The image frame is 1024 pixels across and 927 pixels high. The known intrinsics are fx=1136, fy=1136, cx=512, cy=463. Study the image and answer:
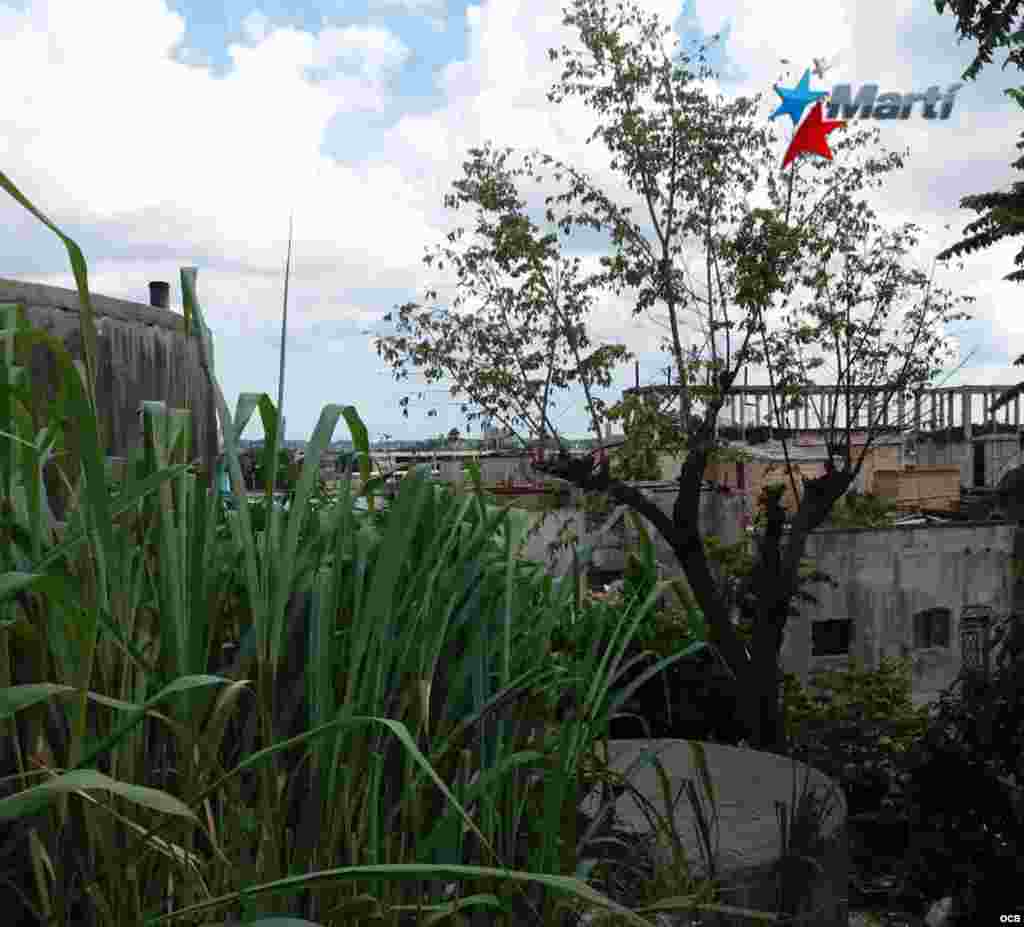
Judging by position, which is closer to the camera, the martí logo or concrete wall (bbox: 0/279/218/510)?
concrete wall (bbox: 0/279/218/510)

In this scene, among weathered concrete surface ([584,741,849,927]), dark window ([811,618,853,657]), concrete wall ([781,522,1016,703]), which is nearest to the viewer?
weathered concrete surface ([584,741,849,927])

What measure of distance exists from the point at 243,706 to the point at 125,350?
2748 millimetres

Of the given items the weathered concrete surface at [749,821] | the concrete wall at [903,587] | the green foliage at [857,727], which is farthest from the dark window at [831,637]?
the weathered concrete surface at [749,821]

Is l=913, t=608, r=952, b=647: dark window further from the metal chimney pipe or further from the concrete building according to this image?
the metal chimney pipe

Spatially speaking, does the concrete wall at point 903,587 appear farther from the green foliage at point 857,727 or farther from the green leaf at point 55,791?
the green leaf at point 55,791

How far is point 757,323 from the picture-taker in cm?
948

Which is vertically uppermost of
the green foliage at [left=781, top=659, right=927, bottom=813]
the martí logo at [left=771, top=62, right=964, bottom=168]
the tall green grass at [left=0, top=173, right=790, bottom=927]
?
the martí logo at [left=771, top=62, right=964, bottom=168]

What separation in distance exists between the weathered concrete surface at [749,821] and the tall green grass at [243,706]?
67 cm

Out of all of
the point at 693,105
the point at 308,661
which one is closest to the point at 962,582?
the point at 693,105

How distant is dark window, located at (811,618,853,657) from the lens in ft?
50.9

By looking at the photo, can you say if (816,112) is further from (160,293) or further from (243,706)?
(243,706)

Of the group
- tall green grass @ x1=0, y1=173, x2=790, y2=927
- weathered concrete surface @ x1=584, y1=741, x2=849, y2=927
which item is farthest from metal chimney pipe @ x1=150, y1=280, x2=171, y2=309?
tall green grass @ x1=0, y1=173, x2=790, y2=927

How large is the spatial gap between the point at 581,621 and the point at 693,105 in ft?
29.3

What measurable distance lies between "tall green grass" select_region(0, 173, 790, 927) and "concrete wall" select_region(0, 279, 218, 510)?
6.75 feet
